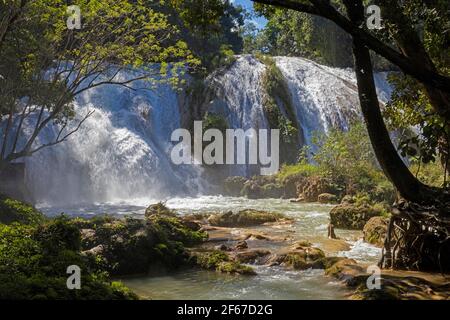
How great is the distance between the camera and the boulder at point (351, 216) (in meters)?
15.7

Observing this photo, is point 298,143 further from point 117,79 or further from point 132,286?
point 132,286

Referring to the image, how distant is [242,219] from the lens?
1670 centimetres

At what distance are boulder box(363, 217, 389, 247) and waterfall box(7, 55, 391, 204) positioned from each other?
13.7 meters

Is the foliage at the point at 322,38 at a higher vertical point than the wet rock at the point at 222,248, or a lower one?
higher

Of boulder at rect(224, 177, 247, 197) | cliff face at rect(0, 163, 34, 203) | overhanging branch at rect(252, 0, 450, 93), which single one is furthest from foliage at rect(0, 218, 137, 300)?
boulder at rect(224, 177, 247, 197)

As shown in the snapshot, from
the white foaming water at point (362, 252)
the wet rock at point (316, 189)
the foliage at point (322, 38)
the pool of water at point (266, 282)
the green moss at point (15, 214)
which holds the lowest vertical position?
the pool of water at point (266, 282)

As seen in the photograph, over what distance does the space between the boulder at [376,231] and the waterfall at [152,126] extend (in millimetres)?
13707

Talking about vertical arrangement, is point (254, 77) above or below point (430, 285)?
above

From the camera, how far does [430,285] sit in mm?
7512

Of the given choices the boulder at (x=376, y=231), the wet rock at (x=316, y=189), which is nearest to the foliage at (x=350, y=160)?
the wet rock at (x=316, y=189)

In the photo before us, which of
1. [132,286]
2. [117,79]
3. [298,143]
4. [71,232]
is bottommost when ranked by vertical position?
[132,286]

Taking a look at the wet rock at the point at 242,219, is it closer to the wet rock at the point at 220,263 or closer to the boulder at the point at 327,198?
the boulder at the point at 327,198
